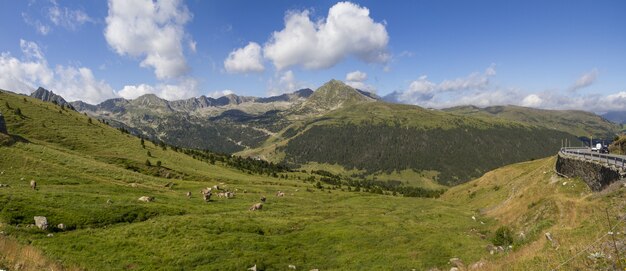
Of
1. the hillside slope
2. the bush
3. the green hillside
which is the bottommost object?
the green hillside

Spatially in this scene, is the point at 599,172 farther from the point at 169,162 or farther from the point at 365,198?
the point at 169,162

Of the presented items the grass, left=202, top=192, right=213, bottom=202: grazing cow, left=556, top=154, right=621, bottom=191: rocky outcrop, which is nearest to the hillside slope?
the grass

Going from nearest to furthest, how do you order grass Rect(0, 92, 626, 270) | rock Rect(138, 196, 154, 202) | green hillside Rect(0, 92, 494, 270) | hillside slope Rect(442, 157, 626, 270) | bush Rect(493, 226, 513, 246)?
hillside slope Rect(442, 157, 626, 270)
grass Rect(0, 92, 626, 270)
green hillside Rect(0, 92, 494, 270)
bush Rect(493, 226, 513, 246)
rock Rect(138, 196, 154, 202)

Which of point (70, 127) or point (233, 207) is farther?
point (70, 127)

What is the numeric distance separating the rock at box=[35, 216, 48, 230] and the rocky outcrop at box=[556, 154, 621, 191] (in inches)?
2608

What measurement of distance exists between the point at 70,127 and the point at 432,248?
454ft

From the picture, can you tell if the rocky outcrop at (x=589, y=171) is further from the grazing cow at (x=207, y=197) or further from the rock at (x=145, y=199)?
the rock at (x=145, y=199)

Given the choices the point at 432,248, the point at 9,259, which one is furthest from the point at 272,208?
the point at 9,259

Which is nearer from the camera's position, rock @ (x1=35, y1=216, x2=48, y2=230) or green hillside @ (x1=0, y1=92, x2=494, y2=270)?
green hillside @ (x1=0, y1=92, x2=494, y2=270)

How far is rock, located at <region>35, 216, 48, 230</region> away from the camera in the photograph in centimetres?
3931

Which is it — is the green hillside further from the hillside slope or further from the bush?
the hillside slope

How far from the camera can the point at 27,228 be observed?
38.0 meters

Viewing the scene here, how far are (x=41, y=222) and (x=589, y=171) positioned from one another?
74656 millimetres

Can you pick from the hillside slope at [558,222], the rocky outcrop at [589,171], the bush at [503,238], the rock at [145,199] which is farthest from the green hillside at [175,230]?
the rocky outcrop at [589,171]
